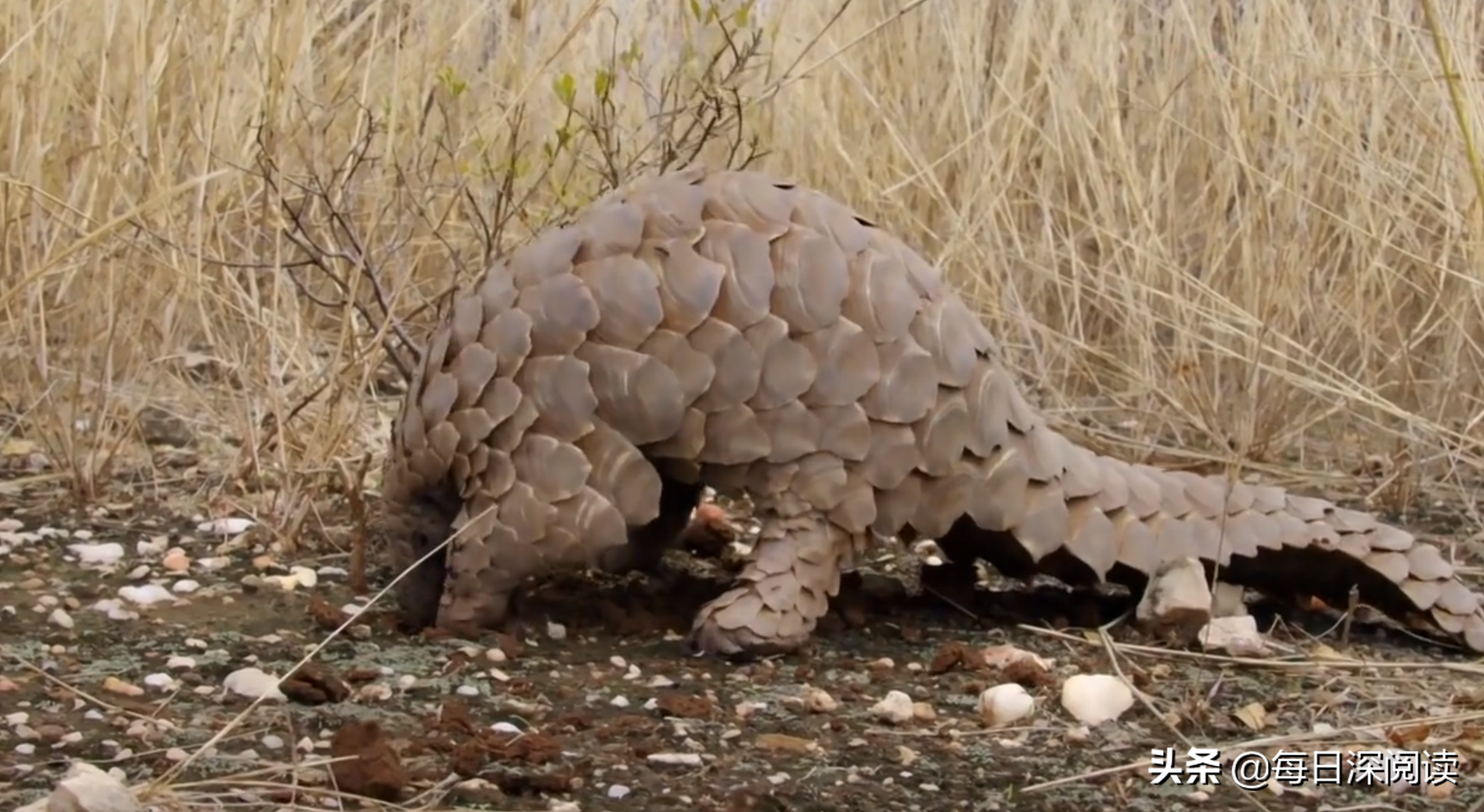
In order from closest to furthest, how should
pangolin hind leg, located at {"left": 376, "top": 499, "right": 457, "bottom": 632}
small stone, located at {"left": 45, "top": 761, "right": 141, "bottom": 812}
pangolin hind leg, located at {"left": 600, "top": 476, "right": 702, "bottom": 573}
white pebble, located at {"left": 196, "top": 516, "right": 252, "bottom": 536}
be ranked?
1. small stone, located at {"left": 45, "top": 761, "right": 141, "bottom": 812}
2. pangolin hind leg, located at {"left": 376, "top": 499, "right": 457, "bottom": 632}
3. pangolin hind leg, located at {"left": 600, "top": 476, "right": 702, "bottom": 573}
4. white pebble, located at {"left": 196, "top": 516, "right": 252, "bottom": 536}

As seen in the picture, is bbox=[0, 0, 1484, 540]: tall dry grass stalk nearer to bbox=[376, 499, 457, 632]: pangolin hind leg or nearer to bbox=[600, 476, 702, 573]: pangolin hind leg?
bbox=[376, 499, 457, 632]: pangolin hind leg

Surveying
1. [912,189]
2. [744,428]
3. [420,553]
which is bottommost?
[420,553]

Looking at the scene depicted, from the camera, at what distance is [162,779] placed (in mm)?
1684

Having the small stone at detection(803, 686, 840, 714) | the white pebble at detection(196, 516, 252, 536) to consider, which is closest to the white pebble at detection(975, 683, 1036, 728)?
the small stone at detection(803, 686, 840, 714)

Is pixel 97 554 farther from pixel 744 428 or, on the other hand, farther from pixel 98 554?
pixel 744 428

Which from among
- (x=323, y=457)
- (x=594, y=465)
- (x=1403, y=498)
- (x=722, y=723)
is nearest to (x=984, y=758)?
(x=722, y=723)

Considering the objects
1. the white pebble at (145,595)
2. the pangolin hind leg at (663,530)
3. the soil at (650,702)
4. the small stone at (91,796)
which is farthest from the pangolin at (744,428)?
the small stone at (91,796)

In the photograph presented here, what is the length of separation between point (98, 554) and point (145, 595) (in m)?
0.23

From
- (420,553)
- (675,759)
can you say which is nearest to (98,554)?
(420,553)

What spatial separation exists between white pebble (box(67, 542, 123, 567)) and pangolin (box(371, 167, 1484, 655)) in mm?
502

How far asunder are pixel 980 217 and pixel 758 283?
1.63 metres

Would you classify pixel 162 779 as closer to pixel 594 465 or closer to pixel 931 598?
pixel 594 465

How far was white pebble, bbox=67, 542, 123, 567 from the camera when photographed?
2.66 m

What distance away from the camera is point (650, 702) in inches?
83.0
